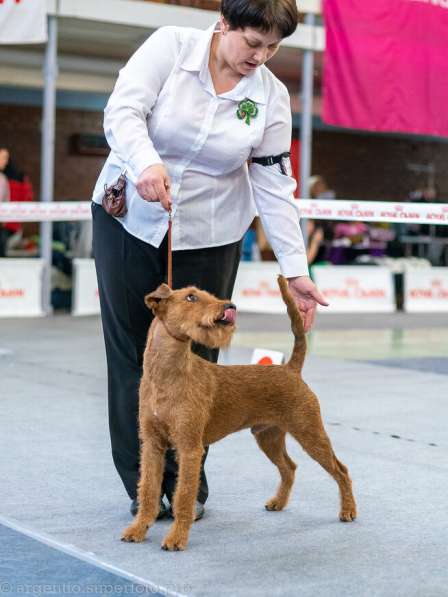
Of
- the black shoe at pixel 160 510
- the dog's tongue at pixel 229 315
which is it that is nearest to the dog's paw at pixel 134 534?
the black shoe at pixel 160 510

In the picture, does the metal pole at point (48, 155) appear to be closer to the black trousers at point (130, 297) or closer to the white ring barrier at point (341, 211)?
the white ring barrier at point (341, 211)

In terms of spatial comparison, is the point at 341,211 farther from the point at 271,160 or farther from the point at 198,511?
the point at 198,511

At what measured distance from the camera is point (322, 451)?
9.42ft

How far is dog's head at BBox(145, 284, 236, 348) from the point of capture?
7.53 ft

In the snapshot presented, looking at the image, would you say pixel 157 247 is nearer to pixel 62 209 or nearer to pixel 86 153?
pixel 62 209

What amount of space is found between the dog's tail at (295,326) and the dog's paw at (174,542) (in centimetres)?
58

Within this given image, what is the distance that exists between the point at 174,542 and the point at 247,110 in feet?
3.71

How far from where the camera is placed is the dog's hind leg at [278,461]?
3.05m

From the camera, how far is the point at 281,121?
9.34ft

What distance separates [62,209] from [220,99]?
21.5 ft

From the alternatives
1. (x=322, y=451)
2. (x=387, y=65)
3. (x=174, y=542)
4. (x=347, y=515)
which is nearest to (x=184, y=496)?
(x=174, y=542)

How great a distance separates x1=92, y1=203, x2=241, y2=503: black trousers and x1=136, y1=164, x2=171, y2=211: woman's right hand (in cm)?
34

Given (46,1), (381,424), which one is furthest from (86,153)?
(381,424)

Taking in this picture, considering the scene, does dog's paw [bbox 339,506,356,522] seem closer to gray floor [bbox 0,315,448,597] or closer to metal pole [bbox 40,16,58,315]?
gray floor [bbox 0,315,448,597]
